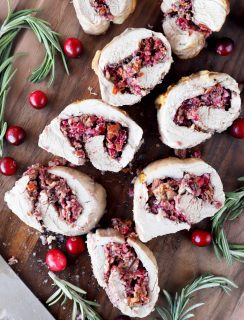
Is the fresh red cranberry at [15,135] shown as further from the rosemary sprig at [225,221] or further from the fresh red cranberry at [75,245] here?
the rosemary sprig at [225,221]

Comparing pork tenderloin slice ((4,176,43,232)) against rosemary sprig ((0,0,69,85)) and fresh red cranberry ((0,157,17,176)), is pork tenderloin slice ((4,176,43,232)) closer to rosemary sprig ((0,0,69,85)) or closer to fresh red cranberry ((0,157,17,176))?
fresh red cranberry ((0,157,17,176))

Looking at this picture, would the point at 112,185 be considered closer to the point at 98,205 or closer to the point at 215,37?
the point at 98,205

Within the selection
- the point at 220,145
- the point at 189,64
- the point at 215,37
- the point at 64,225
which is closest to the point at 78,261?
the point at 64,225

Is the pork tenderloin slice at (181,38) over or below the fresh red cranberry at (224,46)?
over

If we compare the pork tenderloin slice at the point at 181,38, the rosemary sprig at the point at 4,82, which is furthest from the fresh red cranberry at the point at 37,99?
the pork tenderloin slice at the point at 181,38

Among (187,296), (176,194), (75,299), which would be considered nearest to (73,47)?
(176,194)
